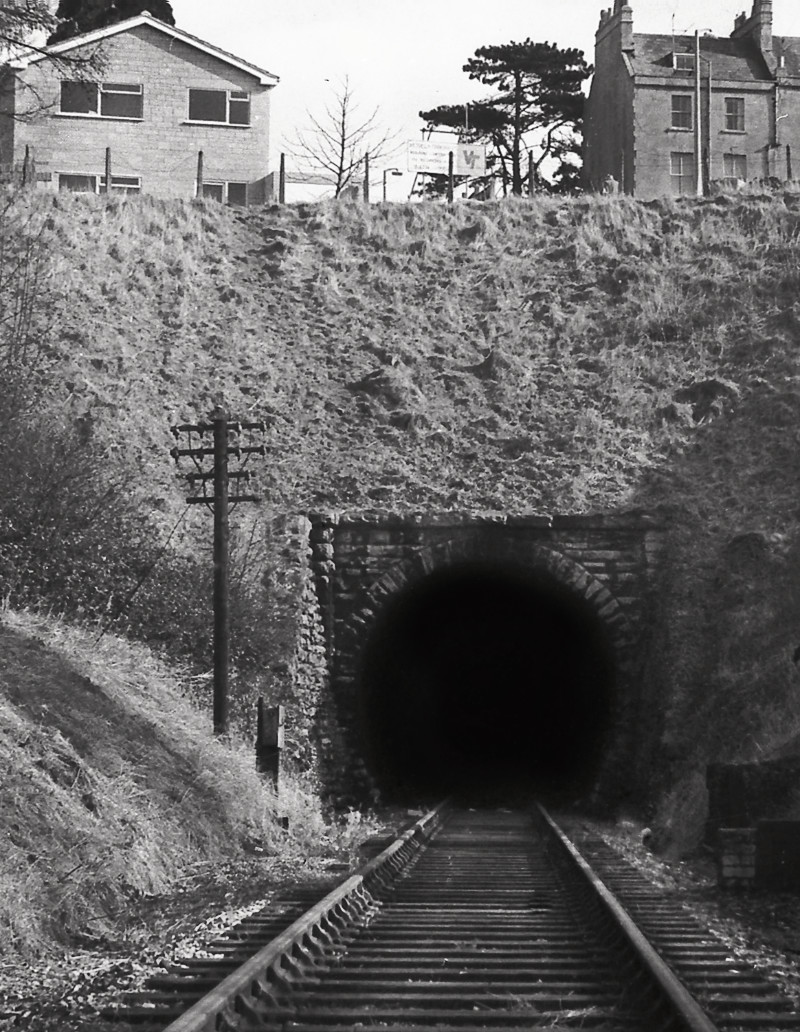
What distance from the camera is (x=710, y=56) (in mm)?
53562

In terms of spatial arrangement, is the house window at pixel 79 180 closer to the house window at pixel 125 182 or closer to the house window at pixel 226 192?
the house window at pixel 125 182

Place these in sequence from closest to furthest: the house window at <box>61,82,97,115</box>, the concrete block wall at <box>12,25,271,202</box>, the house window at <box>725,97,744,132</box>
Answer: the house window at <box>61,82,97,115</box> → the concrete block wall at <box>12,25,271,202</box> → the house window at <box>725,97,744,132</box>

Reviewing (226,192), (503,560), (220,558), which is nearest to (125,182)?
(226,192)

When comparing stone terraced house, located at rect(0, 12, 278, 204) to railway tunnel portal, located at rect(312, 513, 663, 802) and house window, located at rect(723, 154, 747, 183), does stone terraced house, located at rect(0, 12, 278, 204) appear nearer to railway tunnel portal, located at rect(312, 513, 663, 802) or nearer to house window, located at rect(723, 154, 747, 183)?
house window, located at rect(723, 154, 747, 183)

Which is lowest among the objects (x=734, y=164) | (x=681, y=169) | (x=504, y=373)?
(x=504, y=373)

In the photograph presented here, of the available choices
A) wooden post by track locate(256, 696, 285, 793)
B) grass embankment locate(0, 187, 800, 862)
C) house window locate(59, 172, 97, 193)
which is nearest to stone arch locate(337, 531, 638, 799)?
grass embankment locate(0, 187, 800, 862)

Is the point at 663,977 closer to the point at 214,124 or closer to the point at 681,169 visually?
the point at 214,124

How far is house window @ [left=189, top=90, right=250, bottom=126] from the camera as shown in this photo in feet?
147

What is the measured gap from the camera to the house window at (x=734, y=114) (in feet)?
174

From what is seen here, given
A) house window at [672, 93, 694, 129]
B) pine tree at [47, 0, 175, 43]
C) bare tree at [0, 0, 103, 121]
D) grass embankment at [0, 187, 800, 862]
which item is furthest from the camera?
house window at [672, 93, 694, 129]

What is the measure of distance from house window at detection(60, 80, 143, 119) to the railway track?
36.3 metres

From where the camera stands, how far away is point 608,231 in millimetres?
34250

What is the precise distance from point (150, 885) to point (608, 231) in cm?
2573

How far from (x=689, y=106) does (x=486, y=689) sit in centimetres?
2650
